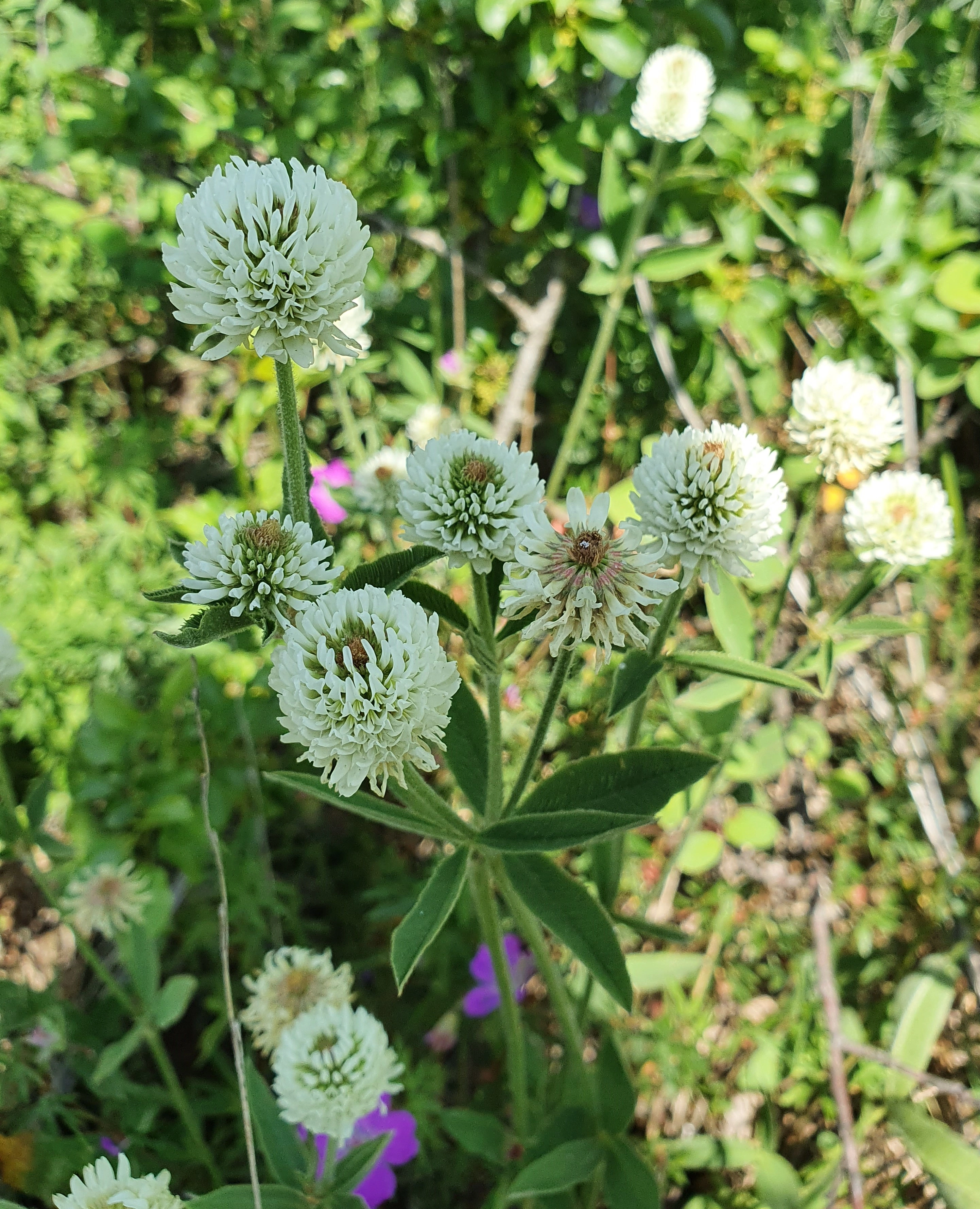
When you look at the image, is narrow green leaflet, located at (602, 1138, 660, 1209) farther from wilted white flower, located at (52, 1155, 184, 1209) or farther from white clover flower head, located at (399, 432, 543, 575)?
white clover flower head, located at (399, 432, 543, 575)

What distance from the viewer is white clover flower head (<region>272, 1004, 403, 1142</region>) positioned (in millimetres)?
1221

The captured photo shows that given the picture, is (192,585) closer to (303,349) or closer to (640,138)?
(303,349)

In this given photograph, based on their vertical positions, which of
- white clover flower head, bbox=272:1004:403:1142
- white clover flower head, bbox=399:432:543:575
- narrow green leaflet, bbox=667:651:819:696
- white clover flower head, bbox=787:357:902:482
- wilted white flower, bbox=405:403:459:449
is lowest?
white clover flower head, bbox=272:1004:403:1142

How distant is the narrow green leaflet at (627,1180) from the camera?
52.1 inches

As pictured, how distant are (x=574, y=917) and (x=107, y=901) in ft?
3.01

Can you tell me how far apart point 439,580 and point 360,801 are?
1.27 metres

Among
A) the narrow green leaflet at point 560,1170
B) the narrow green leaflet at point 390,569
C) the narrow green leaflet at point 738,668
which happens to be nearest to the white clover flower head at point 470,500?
the narrow green leaflet at point 390,569

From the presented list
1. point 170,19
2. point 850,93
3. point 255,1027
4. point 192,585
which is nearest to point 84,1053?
point 255,1027

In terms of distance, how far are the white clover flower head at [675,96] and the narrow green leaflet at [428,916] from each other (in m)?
1.65

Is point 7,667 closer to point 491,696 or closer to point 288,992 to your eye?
point 288,992

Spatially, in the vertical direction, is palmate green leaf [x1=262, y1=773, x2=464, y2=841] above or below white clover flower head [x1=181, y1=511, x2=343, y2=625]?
below

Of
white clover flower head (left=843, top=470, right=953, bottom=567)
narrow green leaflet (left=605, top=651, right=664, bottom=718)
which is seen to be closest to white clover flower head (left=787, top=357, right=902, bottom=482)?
white clover flower head (left=843, top=470, right=953, bottom=567)

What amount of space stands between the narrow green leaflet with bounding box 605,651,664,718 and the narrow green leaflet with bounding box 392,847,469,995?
27 cm

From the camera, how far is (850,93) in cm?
241
